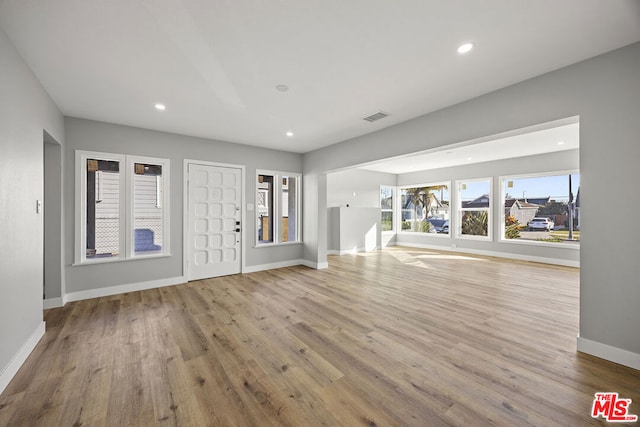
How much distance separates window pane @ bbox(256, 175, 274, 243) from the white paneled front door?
52cm

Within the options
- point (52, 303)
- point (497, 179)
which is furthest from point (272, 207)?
point (497, 179)

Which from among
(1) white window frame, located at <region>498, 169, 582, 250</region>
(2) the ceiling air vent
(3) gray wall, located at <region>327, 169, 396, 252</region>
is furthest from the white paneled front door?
(1) white window frame, located at <region>498, 169, 582, 250</region>

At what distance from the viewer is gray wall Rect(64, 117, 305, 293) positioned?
381 centimetres

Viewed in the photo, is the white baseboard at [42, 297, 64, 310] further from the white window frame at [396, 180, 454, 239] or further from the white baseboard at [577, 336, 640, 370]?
the white window frame at [396, 180, 454, 239]

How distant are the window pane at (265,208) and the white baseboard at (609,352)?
493 centimetres

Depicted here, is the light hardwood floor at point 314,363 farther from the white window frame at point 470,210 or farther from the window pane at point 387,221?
the window pane at point 387,221

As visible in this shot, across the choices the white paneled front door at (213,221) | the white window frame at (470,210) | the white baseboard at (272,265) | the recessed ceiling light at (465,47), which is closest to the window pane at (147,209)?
the white paneled front door at (213,221)

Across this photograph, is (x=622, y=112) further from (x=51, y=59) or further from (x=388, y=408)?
(x=51, y=59)

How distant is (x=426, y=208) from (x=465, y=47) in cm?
751

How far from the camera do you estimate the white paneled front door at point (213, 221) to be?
4.80m

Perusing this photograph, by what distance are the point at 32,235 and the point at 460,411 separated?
387 centimetres

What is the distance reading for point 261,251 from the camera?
5.63m
